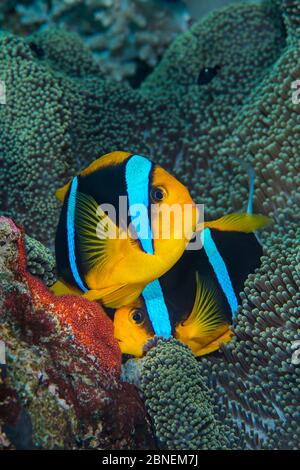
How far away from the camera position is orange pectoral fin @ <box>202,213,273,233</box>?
1902 millimetres

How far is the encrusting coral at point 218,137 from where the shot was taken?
171 cm

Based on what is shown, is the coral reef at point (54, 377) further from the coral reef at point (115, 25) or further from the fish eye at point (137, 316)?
the coral reef at point (115, 25)

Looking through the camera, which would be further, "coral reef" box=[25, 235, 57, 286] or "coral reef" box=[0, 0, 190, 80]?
"coral reef" box=[0, 0, 190, 80]

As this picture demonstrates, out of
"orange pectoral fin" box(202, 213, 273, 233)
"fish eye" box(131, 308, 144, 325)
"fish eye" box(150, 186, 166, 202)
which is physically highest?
"fish eye" box(150, 186, 166, 202)

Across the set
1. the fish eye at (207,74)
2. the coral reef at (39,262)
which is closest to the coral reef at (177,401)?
the coral reef at (39,262)

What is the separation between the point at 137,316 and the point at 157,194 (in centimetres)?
50

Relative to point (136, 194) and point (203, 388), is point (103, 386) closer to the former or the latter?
point (203, 388)

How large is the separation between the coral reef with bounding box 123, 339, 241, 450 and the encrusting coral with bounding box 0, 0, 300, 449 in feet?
0.15

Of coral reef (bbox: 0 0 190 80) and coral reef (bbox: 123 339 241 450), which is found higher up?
coral reef (bbox: 0 0 190 80)

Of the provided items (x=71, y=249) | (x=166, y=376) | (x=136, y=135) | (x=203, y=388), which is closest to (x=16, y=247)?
(x=71, y=249)

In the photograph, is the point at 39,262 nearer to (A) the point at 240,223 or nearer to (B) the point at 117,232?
(B) the point at 117,232

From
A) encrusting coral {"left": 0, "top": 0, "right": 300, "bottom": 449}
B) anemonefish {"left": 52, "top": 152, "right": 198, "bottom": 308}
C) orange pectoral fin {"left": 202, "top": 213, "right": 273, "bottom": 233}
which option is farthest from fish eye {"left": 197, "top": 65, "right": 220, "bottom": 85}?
anemonefish {"left": 52, "top": 152, "right": 198, "bottom": 308}

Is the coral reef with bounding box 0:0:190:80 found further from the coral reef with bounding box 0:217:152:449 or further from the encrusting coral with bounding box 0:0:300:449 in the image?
the coral reef with bounding box 0:217:152:449

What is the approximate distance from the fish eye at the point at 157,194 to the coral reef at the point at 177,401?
0.47 m
